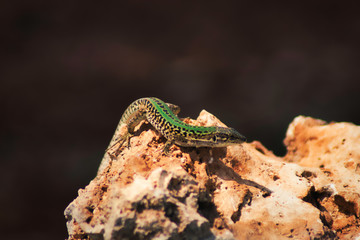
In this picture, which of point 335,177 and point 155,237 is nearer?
point 155,237

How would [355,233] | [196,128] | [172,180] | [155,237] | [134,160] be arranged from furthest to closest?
[196,128] < [355,233] < [134,160] < [172,180] < [155,237]

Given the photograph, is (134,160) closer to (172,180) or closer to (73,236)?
(172,180)

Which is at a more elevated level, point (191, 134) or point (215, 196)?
point (191, 134)

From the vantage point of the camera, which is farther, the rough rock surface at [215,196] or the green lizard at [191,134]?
the green lizard at [191,134]

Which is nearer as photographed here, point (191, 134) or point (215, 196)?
point (215, 196)

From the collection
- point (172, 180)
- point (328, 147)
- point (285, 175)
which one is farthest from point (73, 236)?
point (328, 147)

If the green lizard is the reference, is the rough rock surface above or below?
below

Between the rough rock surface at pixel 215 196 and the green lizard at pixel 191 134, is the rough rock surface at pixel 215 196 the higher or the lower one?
the lower one

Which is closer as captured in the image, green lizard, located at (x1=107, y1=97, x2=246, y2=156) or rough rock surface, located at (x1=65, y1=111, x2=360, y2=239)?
rough rock surface, located at (x1=65, y1=111, x2=360, y2=239)
